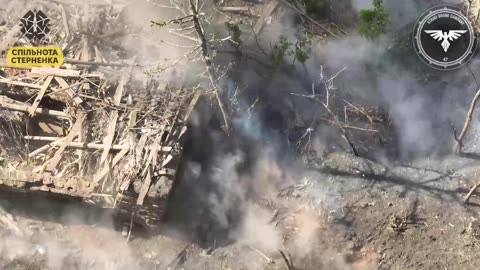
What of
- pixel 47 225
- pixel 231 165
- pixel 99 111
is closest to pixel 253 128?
pixel 231 165

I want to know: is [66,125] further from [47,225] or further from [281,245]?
[281,245]

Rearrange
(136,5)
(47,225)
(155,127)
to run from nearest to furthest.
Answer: (155,127) < (47,225) < (136,5)

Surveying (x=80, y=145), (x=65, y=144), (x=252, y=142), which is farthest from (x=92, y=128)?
(x=252, y=142)

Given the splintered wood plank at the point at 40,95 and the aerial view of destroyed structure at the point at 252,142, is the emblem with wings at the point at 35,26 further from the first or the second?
the splintered wood plank at the point at 40,95

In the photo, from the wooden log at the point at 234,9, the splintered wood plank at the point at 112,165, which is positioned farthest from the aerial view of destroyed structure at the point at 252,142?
the wooden log at the point at 234,9

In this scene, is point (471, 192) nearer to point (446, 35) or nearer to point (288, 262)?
point (446, 35)

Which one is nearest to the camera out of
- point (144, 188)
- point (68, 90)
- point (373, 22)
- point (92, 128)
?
point (144, 188)
